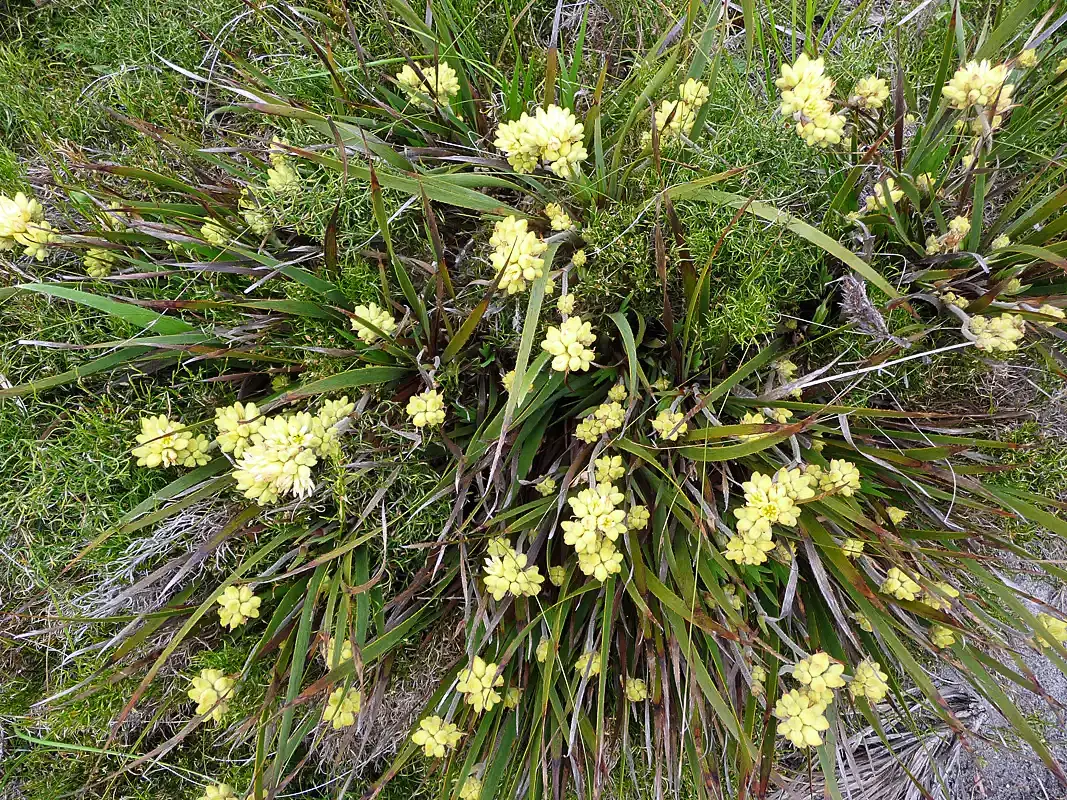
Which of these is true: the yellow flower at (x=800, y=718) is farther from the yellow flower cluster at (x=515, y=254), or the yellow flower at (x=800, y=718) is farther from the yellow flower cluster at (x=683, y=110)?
the yellow flower cluster at (x=683, y=110)

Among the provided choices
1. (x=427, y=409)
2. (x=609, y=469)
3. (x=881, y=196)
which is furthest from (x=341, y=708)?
(x=881, y=196)

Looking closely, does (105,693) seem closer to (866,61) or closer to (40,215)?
(40,215)

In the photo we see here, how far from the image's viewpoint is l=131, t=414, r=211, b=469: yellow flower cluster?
147 cm

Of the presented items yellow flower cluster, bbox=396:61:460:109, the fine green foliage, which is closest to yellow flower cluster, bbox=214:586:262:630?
the fine green foliage

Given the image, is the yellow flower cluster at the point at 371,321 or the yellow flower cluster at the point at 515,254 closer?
the yellow flower cluster at the point at 515,254

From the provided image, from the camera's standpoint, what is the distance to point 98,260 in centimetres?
169

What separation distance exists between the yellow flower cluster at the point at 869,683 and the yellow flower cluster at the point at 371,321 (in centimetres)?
130

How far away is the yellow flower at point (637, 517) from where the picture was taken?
1.43m

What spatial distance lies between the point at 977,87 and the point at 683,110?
56 cm

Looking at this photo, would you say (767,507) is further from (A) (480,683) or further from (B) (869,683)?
(A) (480,683)

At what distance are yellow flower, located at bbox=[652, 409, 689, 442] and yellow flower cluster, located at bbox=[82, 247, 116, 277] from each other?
1.49 meters

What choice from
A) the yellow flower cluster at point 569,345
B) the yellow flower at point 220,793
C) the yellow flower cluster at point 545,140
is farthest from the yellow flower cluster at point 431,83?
the yellow flower at point 220,793

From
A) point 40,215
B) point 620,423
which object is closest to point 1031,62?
point 620,423

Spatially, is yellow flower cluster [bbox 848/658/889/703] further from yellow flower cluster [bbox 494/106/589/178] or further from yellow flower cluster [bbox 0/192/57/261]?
yellow flower cluster [bbox 0/192/57/261]
